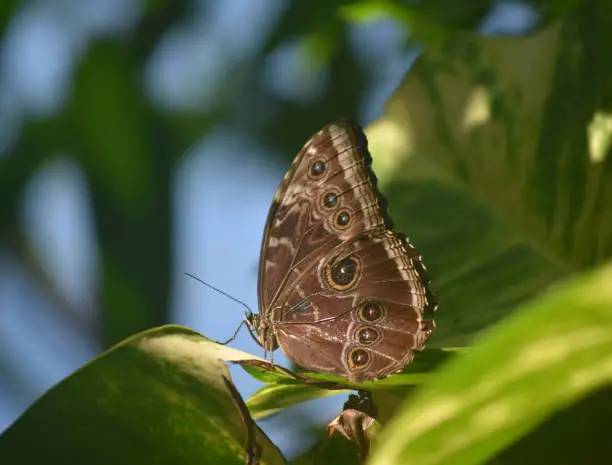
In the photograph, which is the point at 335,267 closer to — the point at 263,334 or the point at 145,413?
the point at 263,334

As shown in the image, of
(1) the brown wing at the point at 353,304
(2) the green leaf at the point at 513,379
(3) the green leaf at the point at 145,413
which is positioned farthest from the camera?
(1) the brown wing at the point at 353,304

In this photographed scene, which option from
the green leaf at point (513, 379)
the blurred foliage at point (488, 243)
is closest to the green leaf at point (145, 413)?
the blurred foliage at point (488, 243)

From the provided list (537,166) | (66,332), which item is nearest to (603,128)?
(537,166)

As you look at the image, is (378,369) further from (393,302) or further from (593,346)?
(593,346)

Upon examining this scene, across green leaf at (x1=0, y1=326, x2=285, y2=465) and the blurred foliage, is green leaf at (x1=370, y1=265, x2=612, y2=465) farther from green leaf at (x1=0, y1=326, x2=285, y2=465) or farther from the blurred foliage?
green leaf at (x1=0, y1=326, x2=285, y2=465)

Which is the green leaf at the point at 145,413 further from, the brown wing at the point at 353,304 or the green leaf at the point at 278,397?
the brown wing at the point at 353,304
